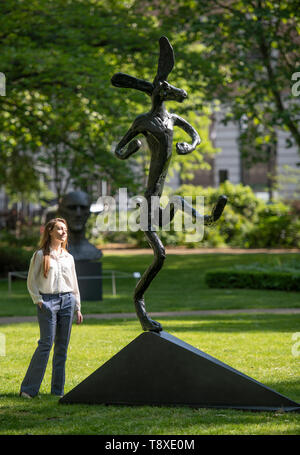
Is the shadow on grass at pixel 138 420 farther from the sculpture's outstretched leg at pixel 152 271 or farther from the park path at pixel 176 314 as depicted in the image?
the park path at pixel 176 314

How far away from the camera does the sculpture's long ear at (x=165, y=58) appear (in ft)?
20.9

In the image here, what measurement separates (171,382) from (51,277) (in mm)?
1684

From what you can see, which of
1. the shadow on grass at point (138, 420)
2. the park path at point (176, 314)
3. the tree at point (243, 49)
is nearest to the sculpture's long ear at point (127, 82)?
the shadow on grass at point (138, 420)

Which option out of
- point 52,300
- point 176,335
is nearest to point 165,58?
point 52,300

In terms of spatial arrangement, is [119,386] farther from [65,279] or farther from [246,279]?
[246,279]

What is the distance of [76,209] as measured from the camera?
15719mm

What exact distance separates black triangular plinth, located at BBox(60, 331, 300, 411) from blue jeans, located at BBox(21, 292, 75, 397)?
0.62 metres

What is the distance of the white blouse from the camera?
7027 mm

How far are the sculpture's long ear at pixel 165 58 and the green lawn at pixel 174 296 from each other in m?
8.01

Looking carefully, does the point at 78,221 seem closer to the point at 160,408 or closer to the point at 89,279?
the point at 89,279

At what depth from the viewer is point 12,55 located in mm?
16094

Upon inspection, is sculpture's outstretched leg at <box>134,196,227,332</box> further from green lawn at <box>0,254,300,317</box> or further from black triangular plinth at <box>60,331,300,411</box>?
green lawn at <box>0,254,300,317</box>

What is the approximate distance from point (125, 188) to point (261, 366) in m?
11.0
